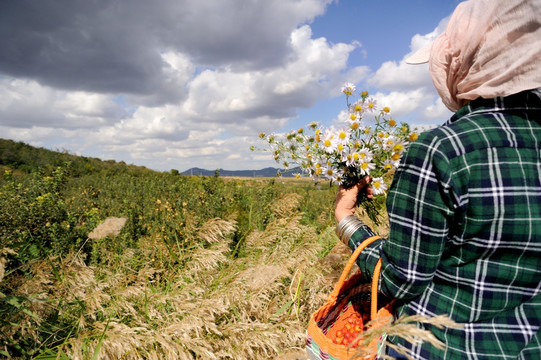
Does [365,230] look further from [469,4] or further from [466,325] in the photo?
[469,4]

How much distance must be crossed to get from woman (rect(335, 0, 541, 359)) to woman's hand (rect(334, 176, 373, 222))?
0.45 metres

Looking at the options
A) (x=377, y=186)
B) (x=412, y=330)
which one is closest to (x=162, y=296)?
(x=377, y=186)

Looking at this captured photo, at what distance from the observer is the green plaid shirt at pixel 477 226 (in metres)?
0.99

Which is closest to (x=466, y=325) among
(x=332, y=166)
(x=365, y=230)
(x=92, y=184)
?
(x=365, y=230)

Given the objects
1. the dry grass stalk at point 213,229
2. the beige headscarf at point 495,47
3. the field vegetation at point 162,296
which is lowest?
the field vegetation at point 162,296

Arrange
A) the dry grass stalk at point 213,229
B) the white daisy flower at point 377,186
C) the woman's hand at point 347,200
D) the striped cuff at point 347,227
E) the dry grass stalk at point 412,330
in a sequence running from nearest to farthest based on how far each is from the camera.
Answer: the dry grass stalk at point 412,330, the striped cuff at point 347,227, the woman's hand at point 347,200, the white daisy flower at point 377,186, the dry grass stalk at point 213,229

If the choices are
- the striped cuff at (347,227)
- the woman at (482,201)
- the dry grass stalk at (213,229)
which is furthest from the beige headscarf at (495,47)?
the dry grass stalk at (213,229)

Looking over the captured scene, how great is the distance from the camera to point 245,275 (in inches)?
101

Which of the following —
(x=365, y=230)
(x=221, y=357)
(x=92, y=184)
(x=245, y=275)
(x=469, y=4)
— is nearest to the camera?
(x=469, y=4)

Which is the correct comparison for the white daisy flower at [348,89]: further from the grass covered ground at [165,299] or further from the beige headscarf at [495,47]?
the grass covered ground at [165,299]

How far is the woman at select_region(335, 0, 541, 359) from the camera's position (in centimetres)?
98

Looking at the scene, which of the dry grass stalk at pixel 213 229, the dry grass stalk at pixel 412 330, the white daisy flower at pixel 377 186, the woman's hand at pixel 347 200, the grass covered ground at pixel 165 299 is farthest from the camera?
the dry grass stalk at pixel 213 229

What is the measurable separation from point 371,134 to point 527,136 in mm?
827

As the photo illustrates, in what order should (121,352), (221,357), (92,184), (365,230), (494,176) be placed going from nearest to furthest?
(494,176) → (365,230) → (121,352) → (221,357) → (92,184)
